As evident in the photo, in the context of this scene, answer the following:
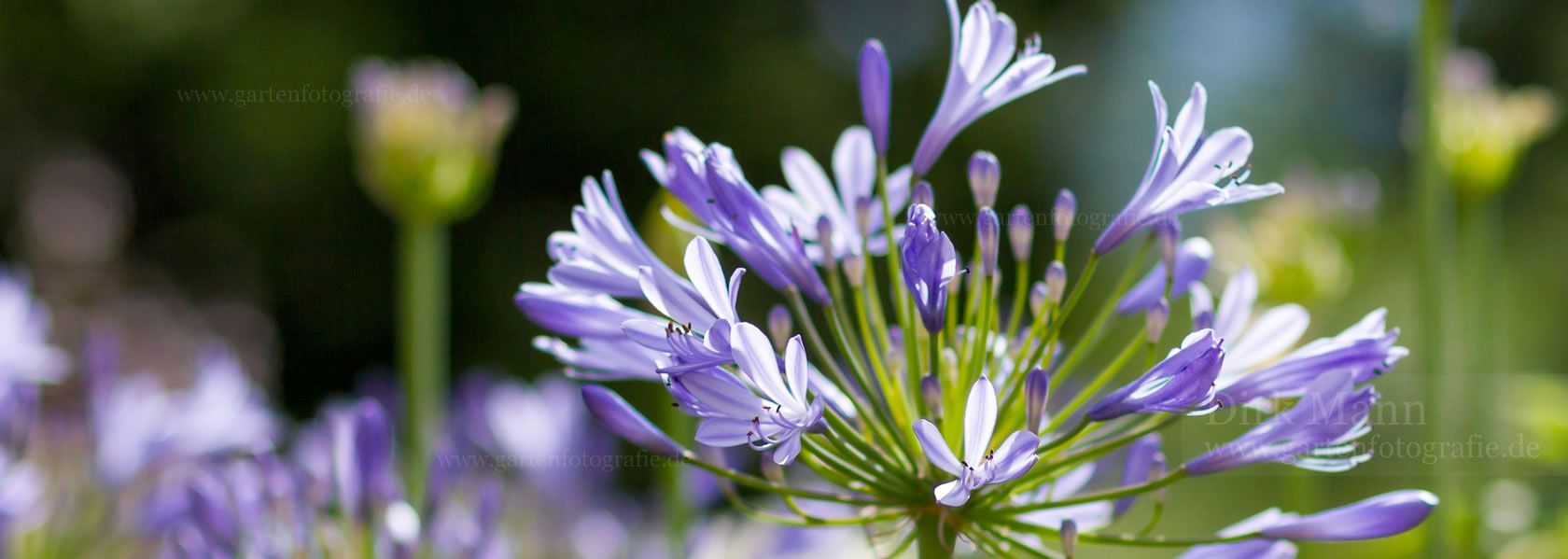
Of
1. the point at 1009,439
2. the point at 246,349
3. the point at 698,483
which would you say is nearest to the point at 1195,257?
the point at 1009,439

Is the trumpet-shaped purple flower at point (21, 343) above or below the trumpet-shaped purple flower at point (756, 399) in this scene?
above

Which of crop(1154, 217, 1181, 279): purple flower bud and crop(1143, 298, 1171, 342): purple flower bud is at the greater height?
crop(1154, 217, 1181, 279): purple flower bud

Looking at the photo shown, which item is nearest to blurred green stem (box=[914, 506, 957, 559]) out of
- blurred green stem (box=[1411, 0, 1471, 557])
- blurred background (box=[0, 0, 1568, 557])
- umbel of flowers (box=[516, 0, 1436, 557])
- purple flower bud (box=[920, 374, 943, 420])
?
umbel of flowers (box=[516, 0, 1436, 557])

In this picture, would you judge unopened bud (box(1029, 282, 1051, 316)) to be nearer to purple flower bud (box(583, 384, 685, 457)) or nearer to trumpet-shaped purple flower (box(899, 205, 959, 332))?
trumpet-shaped purple flower (box(899, 205, 959, 332))

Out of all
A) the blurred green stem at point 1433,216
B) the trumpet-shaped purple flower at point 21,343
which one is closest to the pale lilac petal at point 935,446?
the blurred green stem at point 1433,216

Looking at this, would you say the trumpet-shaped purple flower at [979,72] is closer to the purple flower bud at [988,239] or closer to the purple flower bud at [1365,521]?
the purple flower bud at [988,239]

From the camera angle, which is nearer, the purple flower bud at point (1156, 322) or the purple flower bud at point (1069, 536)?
the purple flower bud at point (1069, 536)

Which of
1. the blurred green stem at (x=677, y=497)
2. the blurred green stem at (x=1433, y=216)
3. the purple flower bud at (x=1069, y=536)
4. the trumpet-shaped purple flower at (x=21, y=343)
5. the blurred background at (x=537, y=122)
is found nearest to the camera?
the purple flower bud at (x=1069, y=536)

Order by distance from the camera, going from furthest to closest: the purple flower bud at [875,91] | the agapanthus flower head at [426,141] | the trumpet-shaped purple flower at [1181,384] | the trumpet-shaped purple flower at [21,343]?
the agapanthus flower head at [426,141], the trumpet-shaped purple flower at [21,343], the purple flower bud at [875,91], the trumpet-shaped purple flower at [1181,384]
